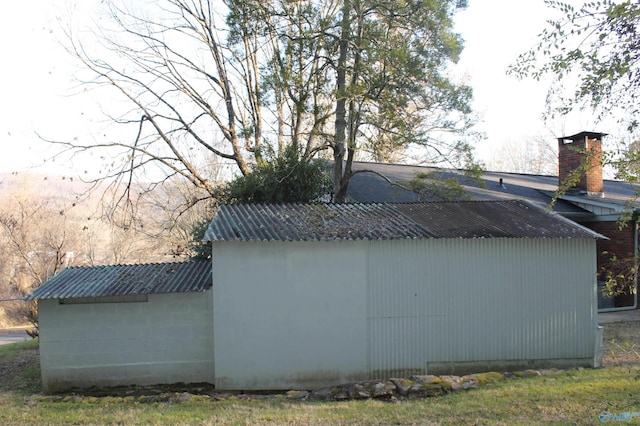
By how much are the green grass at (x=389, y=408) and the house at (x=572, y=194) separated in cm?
695

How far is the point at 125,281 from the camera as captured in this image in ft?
32.7

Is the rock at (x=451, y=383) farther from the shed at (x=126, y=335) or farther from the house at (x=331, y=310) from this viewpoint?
the shed at (x=126, y=335)

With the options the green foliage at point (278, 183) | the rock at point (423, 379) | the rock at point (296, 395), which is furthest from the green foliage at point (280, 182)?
the rock at point (423, 379)

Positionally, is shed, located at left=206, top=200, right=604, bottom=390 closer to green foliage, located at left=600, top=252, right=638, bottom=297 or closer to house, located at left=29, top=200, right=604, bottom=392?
house, located at left=29, top=200, right=604, bottom=392

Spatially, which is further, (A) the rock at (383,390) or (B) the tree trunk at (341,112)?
(B) the tree trunk at (341,112)

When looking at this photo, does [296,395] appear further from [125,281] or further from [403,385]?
[125,281]

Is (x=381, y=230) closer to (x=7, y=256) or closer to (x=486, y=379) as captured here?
(x=486, y=379)

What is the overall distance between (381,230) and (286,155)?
6385 mm

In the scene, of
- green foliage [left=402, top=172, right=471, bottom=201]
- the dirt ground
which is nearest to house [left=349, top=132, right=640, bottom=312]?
green foliage [left=402, top=172, right=471, bottom=201]

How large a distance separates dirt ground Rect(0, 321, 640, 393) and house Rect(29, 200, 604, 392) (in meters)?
0.73

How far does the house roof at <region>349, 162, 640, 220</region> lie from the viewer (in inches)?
623

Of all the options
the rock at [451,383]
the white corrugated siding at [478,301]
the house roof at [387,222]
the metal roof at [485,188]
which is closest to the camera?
the rock at [451,383]

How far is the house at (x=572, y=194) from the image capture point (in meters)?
15.5

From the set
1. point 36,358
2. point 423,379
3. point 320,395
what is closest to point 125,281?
point 320,395
